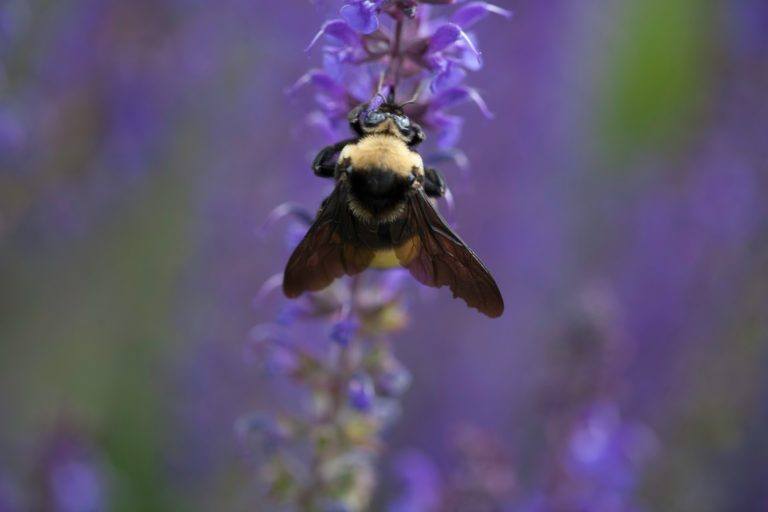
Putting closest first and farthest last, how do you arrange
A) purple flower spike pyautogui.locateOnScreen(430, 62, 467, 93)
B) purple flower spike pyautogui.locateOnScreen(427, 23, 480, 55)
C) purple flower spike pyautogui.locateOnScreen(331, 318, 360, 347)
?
purple flower spike pyautogui.locateOnScreen(427, 23, 480, 55), purple flower spike pyautogui.locateOnScreen(430, 62, 467, 93), purple flower spike pyautogui.locateOnScreen(331, 318, 360, 347)

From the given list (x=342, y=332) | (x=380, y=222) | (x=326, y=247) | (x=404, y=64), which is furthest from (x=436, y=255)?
(x=404, y=64)

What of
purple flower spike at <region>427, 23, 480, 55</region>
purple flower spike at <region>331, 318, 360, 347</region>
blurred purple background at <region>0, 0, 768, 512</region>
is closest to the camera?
purple flower spike at <region>427, 23, 480, 55</region>

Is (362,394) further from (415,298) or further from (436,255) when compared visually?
(415,298)

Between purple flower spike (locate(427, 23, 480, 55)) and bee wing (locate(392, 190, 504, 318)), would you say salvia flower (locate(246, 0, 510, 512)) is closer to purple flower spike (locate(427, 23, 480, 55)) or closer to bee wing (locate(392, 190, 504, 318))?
purple flower spike (locate(427, 23, 480, 55))

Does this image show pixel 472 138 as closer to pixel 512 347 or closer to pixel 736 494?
pixel 512 347

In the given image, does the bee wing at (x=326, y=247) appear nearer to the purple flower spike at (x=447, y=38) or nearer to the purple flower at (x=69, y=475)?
the purple flower spike at (x=447, y=38)

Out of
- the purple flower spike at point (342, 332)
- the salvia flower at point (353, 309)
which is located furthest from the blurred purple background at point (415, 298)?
the purple flower spike at point (342, 332)

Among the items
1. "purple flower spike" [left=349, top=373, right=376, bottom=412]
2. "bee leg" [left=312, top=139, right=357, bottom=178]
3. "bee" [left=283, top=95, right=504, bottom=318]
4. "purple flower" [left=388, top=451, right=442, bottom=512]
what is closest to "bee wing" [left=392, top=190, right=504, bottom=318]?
"bee" [left=283, top=95, right=504, bottom=318]
